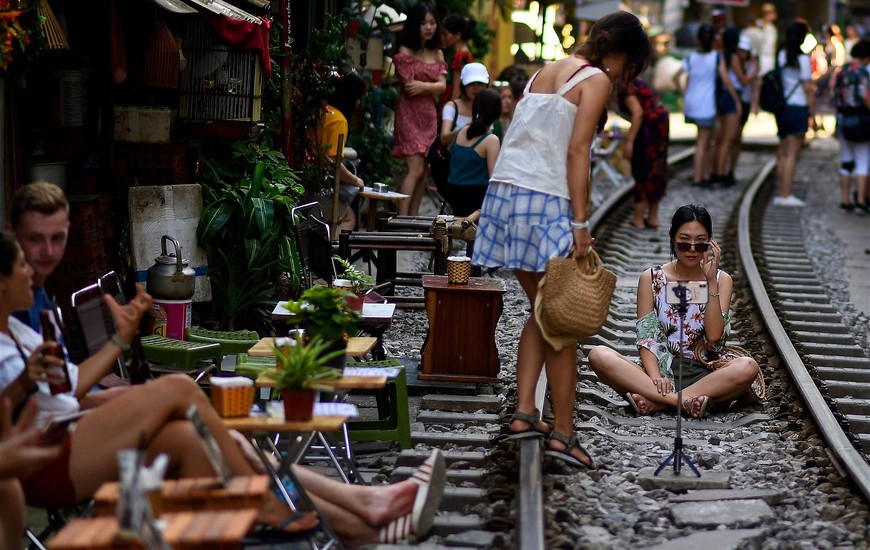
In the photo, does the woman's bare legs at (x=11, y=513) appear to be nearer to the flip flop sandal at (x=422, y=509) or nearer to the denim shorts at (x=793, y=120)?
the flip flop sandal at (x=422, y=509)

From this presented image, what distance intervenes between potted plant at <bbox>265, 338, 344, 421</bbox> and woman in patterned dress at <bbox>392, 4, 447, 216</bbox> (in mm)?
7810

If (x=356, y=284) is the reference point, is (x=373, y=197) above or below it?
above

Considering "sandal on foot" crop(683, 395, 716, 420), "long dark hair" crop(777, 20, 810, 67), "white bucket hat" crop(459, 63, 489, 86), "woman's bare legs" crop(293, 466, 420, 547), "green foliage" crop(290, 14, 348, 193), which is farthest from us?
"long dark hair" crop(777, 20, 810, 67)

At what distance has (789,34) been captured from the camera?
1777 centimetres

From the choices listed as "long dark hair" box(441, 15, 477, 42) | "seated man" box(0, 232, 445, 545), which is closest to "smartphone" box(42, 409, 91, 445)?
"seated man" box(0, 232, 445, 545)

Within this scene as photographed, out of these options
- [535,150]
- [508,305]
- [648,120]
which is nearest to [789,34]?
[648,120]

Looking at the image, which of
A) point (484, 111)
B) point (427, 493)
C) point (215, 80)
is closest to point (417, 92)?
point (484, 111)

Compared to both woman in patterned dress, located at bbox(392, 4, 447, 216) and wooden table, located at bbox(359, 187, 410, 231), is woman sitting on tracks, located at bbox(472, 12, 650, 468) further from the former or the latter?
woman in patterned dress, located at bbox(392, 4, 447, 216)

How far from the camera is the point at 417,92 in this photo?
13.4 meters

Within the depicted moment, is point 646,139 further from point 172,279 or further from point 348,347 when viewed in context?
point 348,347

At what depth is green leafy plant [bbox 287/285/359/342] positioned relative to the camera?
232 inches

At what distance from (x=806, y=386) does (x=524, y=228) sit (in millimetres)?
2521

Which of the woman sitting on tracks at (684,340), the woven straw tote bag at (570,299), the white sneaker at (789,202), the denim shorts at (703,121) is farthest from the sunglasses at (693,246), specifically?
the denim shorts at (703,121)

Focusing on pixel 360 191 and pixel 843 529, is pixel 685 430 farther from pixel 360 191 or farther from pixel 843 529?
pixel 360 191
